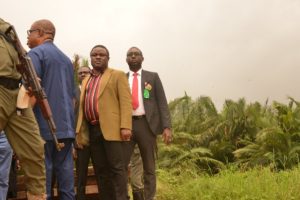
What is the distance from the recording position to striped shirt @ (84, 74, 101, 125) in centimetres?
525

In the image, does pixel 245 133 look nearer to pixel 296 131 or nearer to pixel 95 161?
pixel 296 131

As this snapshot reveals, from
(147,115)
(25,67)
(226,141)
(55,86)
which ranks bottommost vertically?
(226,141)

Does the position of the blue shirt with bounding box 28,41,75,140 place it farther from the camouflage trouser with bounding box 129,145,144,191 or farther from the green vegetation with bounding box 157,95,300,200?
the green vegetation with bounding box 157,95,300,200

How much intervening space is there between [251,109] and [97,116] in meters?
8.31

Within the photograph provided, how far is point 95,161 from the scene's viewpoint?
5320 mm

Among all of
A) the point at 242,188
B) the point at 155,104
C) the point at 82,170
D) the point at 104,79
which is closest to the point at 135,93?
the point at 155,104

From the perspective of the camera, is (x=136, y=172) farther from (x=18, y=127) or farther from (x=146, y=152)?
(x=18, y=127)

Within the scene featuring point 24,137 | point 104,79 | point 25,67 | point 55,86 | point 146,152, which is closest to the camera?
point 24,137

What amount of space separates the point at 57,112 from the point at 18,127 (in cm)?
83

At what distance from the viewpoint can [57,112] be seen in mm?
4613

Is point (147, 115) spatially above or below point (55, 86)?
below

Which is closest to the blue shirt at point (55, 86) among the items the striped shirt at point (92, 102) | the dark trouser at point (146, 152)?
→ the striped shirt at point (92, 102)

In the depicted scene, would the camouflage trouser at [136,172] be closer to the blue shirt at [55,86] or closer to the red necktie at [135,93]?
the red necktie at [135,93]

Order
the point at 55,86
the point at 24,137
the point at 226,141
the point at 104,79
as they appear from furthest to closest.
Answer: the point at 226,141 → the point at 104,79 → the point at 55,86 → the point at 24,137
